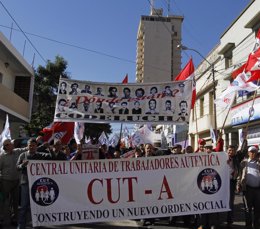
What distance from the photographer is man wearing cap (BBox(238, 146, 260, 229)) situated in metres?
7.88

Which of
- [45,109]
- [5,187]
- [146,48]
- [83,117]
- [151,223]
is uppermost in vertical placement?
[146,48]

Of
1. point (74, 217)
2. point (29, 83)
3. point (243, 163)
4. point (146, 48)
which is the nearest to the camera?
point (74, 217)

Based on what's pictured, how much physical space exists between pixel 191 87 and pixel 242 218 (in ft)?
11.8

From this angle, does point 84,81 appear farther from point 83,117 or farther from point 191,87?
point 191,87

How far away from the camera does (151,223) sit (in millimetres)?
8883

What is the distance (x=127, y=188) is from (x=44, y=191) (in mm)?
1484

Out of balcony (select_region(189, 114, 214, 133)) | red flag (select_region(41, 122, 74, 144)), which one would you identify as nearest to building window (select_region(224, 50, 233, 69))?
balcony (select_region(189, 114, 214, 133))

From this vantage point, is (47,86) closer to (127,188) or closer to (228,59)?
(228,59)

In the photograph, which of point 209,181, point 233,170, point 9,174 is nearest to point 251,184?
point 233,170

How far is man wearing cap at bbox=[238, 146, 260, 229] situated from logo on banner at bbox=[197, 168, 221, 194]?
767 mm

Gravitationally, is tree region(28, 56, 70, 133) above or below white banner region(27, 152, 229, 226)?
above

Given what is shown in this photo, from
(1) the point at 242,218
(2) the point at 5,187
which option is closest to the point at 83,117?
(2) the point at 5,187

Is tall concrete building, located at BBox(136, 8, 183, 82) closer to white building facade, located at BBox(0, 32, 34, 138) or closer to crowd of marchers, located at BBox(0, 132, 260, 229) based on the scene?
white building facade, located at BBox(0, 32, 34, 138)

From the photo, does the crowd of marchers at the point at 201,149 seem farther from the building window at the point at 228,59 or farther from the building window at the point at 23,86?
the building window at the point at 23,86
